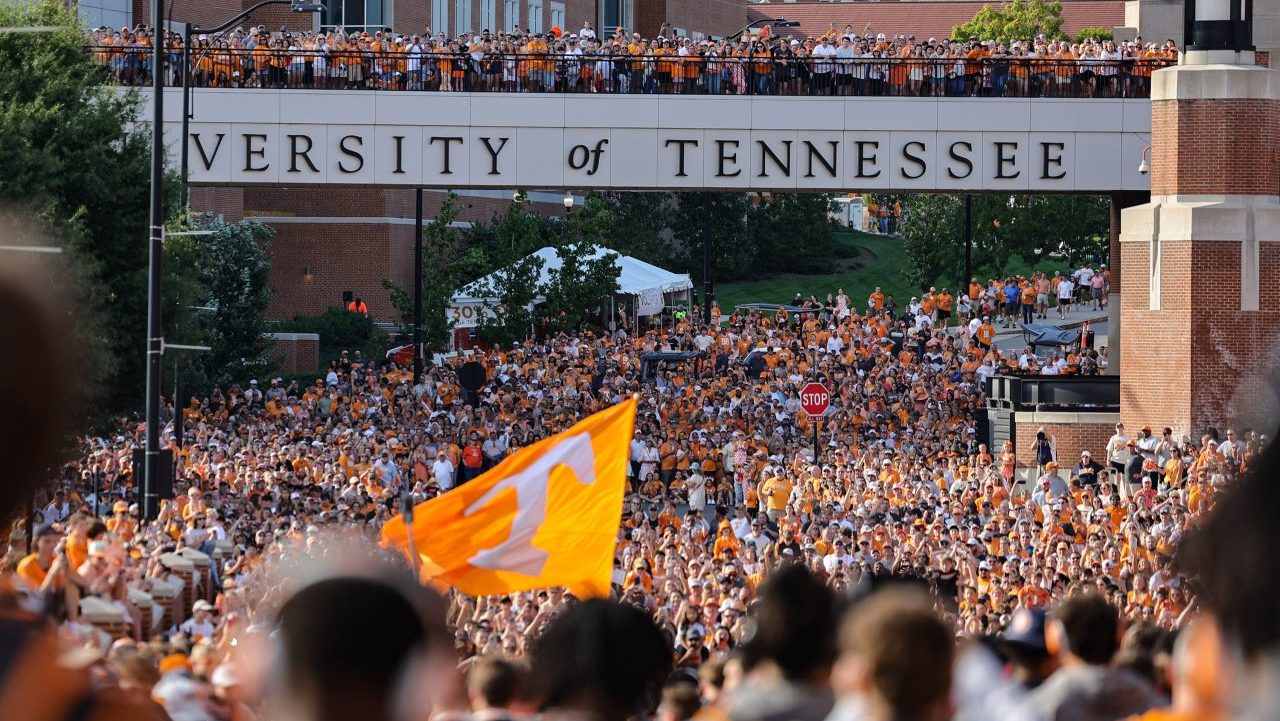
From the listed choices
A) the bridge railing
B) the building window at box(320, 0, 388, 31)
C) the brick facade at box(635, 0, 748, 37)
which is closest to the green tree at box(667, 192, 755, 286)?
the brick facade at box(635, 0, 748, 37)

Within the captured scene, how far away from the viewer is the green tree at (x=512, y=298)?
48219mm

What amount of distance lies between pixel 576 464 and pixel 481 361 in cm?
2860

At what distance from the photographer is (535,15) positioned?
2623 inches

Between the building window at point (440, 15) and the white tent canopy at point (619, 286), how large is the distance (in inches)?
405

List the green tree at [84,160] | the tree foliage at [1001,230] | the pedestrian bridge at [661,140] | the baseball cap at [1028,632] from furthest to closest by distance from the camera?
the tree foliage at [1001,230], the pedestrian bridge at [661,140], the green tree at [84,160], the baseball cap at [1028,632]

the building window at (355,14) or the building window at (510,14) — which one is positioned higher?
the building window at (510,14)

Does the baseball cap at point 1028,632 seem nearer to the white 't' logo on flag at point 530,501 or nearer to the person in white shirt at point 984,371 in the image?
the white 't' logo on flag at point 530,501


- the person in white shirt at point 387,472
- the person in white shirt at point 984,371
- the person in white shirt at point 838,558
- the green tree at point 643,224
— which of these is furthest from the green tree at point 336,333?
the person in white shirt at point 838,558

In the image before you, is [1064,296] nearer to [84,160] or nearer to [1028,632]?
[84,160]

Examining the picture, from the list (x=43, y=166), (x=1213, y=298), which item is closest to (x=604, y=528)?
(x=43, y=166)

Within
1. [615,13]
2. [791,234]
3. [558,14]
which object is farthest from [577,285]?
[791,234]

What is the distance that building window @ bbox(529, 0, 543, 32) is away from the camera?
66375mm

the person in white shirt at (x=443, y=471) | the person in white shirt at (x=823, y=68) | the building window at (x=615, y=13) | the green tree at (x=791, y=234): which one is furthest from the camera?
the green tree at (x=791, y=234)

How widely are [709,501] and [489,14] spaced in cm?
3665
